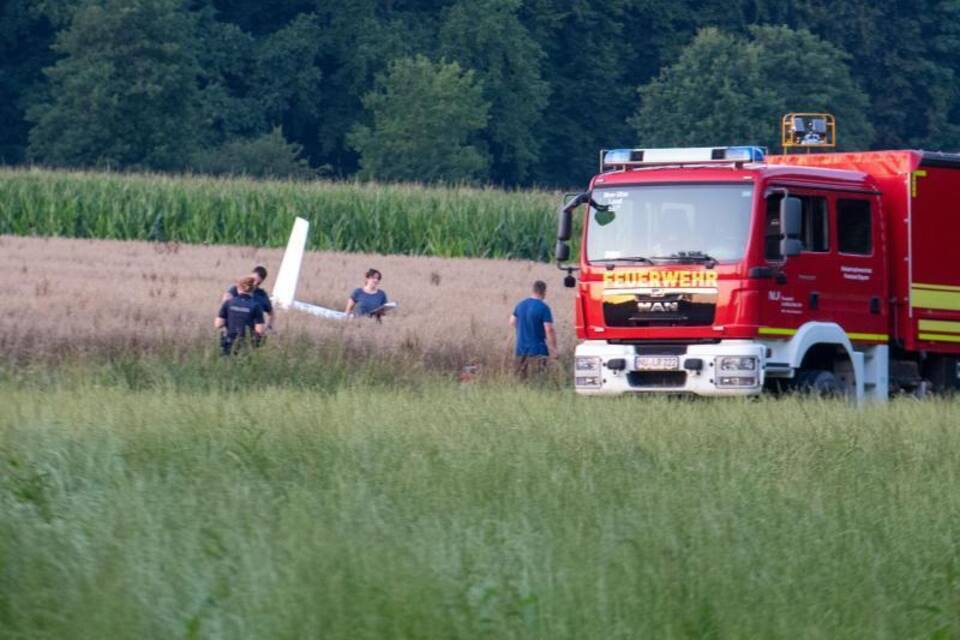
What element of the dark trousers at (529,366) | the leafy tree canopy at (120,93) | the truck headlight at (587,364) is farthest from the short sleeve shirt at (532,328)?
the leafy tree canopy at (120,93)

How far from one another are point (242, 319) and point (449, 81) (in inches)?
2050

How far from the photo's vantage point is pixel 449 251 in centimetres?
4606

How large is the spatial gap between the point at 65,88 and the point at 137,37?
10.1 ft

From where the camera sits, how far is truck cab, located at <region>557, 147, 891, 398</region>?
18516mm

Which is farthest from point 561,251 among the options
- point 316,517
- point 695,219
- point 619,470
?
point 316,517

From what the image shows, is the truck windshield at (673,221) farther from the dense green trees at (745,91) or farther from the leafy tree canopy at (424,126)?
the dense green trees at (745,91)

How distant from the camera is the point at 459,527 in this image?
9594 millimetres

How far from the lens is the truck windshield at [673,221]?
18.5 meters

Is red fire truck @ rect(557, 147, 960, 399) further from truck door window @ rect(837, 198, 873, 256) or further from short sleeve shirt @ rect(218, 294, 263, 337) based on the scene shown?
short sleeve shirt @ rect(218, 294, 263, 337)

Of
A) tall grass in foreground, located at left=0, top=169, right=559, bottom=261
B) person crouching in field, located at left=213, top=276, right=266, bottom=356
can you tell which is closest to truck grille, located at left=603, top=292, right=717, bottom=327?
person crouching in field, located at left=213, top=276, right=266, bottom=356

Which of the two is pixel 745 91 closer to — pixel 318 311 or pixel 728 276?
pixel 318 311

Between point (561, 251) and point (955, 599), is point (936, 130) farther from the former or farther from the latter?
point (955, 599)

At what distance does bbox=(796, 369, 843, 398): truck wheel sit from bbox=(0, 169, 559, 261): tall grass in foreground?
88.1 ft

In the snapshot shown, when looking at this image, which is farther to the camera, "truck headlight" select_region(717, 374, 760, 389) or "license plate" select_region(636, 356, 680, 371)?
"license plate" select_region(636, 356, 680, 371)
